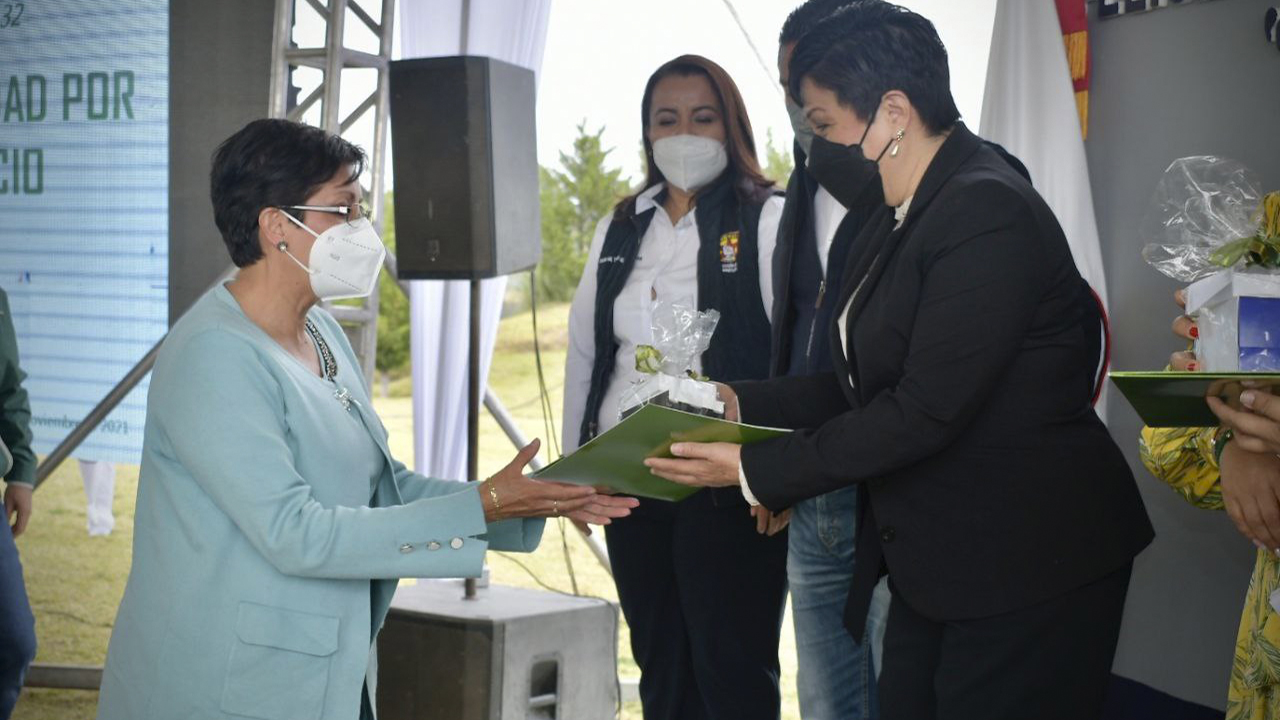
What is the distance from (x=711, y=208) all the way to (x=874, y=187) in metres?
0.79

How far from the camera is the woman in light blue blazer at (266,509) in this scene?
75.4 inches

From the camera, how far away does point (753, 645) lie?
2930 millimetres

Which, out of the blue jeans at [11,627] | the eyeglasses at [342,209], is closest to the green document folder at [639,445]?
the eyeglasses at [342,209]

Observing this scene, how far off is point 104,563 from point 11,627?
5.55 meters

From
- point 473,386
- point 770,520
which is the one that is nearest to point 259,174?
point 770,520

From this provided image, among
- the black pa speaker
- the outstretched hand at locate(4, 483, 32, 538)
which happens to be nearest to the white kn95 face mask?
the black pa speaker

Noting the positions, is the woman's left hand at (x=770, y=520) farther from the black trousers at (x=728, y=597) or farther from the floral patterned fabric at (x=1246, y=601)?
the floral patterned fabric at (x=1246, y=601)

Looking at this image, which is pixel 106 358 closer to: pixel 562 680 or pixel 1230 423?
pixel 562 680

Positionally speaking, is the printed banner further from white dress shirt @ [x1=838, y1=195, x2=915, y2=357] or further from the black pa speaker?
white dress shirt @ [x1=838, y1=195, x2=915, y2=357]

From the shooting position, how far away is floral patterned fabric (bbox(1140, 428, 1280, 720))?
1938 mm

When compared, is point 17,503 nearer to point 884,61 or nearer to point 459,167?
point 459,167

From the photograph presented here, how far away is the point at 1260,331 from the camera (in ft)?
5.56

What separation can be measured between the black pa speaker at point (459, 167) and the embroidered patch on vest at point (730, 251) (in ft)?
3.26

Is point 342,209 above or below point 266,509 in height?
above
